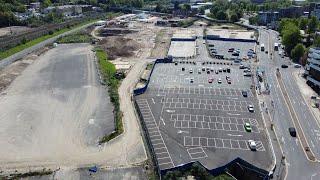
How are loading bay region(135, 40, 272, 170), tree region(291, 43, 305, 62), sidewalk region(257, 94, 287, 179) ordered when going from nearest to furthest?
sidewalk region(257, 94, 287, 179)
loading bay region(135, 40, 272, 170)
tree region(291, 43, 305, 62)

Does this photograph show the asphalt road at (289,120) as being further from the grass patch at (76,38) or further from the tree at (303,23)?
the grass patch at (76,38)

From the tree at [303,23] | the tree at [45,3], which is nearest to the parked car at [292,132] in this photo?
the tree at [303,23]

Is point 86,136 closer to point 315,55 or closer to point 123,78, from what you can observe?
point 123,78

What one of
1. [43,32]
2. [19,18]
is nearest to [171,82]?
[43,32]

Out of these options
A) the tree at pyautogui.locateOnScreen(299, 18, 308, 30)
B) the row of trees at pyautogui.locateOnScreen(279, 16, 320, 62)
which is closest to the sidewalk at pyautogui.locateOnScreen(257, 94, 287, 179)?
the row of trees at pyautogui.locateOnScreen(279, 16, 320, 62)

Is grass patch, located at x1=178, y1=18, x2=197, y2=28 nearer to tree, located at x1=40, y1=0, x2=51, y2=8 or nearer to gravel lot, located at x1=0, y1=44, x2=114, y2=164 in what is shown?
gravel lot, located at x1=0, y1=44, x2=114, y2=164

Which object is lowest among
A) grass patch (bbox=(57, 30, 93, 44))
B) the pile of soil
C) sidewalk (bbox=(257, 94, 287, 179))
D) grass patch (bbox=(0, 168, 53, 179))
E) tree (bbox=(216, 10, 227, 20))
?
grass patch (bbox=(0, 168, 53, 179))

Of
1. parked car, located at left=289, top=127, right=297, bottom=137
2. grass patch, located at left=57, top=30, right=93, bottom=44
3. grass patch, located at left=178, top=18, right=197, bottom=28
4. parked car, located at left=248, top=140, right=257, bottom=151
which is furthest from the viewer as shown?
grass patch, located at left=178, top=18, right=197, bottom=28
